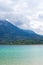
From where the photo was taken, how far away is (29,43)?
14300 centimetres

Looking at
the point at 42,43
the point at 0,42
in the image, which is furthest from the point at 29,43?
the point at 0,42

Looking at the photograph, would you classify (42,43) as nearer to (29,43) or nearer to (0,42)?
(29,43)

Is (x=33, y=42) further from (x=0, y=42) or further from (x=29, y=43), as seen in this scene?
(x=0, y=42)

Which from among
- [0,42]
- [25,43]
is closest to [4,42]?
[0,42]

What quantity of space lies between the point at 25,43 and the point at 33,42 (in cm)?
624

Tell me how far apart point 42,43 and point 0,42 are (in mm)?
31505

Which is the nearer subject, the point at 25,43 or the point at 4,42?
the point at 25,43

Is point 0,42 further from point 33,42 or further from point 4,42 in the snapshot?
point 33,42

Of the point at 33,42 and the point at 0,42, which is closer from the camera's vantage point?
the point at 33,42

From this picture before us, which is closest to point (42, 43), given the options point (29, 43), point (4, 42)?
point (29, 43)

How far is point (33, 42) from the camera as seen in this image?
472 ft

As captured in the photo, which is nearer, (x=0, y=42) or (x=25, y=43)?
(x=25, y=43)

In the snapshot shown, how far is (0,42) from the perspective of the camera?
157m

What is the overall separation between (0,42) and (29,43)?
2557 cm
